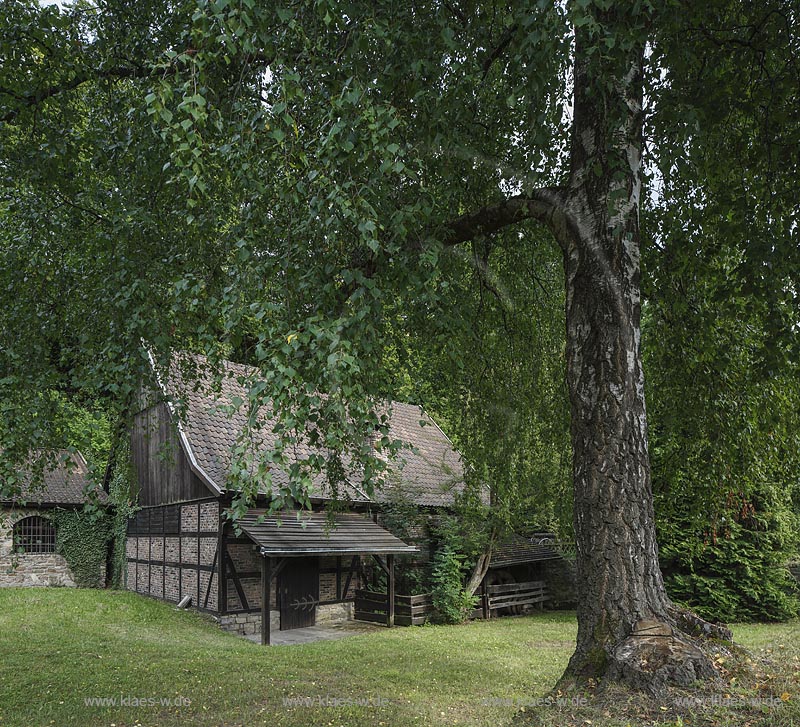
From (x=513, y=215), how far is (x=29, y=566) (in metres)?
19.6

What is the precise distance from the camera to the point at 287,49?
4.39 metres

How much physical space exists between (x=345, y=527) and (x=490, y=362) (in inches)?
355

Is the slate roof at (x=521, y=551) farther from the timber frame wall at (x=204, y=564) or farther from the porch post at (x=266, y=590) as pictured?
the porch post at (x=266, y=590)

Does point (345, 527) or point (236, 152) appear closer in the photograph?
point (236, 152)

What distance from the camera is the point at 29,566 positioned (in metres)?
19.7

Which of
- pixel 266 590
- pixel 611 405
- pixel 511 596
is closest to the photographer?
pixel 611 405

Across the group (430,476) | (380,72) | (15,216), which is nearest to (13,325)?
(15,216)

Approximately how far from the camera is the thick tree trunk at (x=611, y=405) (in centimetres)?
417

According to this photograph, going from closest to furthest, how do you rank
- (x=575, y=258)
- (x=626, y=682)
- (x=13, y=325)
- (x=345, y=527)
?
(x=626, y=682)
(x=575, y=258)
(x=13, y=325)
(x=345, y=527)

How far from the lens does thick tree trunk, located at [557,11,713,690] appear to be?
417 cm

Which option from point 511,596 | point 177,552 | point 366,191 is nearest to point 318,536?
point 177,552

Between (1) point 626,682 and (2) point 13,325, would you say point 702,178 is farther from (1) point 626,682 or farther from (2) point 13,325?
(2) point 13,325

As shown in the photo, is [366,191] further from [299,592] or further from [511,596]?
[511,596]

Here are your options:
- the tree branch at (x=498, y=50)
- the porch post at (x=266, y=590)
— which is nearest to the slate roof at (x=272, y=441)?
the porch post at (x=266, y=590)
